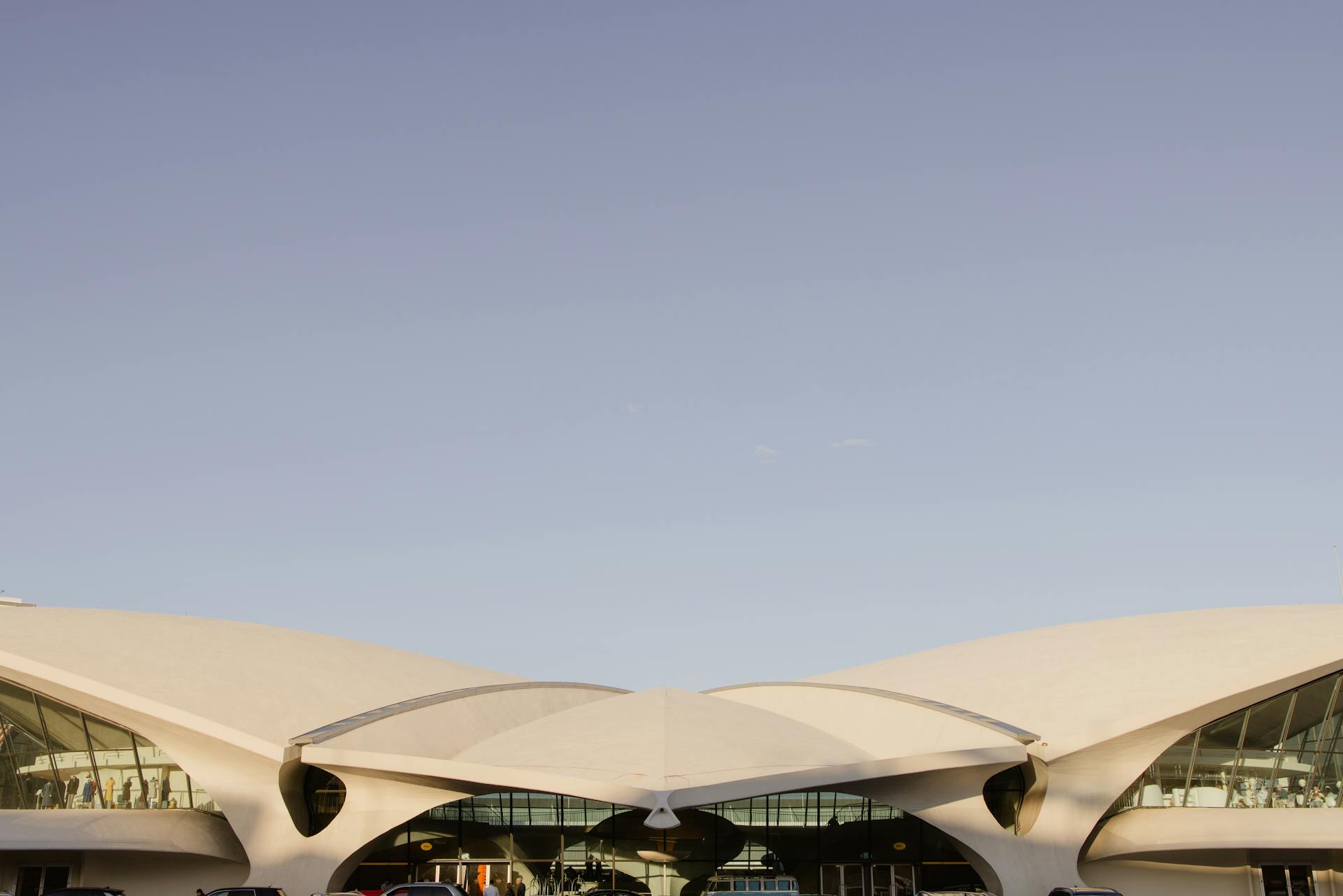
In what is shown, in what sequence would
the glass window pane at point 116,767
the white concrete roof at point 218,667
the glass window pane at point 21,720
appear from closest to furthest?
the white concrete roof at point 218,667
the glass window pane at point 116,767
the glass window pane at point 21,720

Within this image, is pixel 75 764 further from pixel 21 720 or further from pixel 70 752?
pixel 21 720

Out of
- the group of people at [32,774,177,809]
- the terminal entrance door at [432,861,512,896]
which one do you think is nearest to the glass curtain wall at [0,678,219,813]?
the group of people at [32,774,177,809]

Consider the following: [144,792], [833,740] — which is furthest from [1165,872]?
[144,792]

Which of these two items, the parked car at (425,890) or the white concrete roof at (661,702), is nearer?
the parked car at (425,890)

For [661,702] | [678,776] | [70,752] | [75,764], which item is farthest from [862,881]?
[70,752]

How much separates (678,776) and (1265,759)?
16.3m

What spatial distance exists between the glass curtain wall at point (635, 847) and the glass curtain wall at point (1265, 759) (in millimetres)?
6547

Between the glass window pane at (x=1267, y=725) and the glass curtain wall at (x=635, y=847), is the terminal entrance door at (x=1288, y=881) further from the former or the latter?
the glass curtain wall at (x=635, y=847)

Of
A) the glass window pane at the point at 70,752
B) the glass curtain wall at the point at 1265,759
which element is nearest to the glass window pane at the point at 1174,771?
the glass curtain wall at the point at 1265,759

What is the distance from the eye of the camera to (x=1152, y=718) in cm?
3038

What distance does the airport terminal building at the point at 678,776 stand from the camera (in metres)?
30.5

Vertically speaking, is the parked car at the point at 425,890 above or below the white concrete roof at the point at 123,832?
below

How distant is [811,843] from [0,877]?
23053 mm

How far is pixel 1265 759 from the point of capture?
3169 cm
